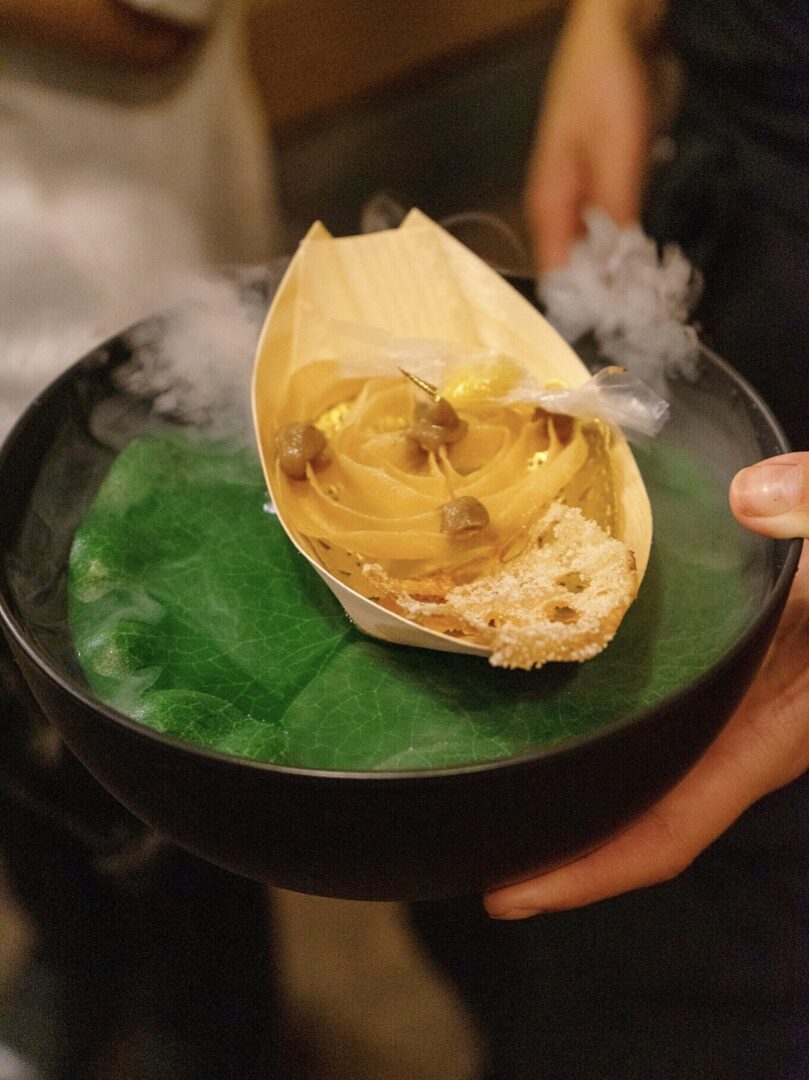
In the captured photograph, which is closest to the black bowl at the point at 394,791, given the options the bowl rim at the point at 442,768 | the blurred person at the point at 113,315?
the bowl rim at the point at 442,768

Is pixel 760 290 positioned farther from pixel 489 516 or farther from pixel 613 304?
pixel 489 516

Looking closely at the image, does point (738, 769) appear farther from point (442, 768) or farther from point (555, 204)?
point (555, 204)

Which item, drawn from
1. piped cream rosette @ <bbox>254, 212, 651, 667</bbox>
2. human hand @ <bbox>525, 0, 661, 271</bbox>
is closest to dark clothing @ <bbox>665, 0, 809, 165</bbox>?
human hand @ <bbox>525, 0, 661, 271</bbox>

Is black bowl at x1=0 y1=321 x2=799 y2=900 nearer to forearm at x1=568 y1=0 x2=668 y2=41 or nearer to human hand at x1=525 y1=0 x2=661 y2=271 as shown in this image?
human hand at x1=525 y1=0 x2=661 y2=271

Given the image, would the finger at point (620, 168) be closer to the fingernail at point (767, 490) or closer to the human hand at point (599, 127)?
the human hand at point (599, 127)

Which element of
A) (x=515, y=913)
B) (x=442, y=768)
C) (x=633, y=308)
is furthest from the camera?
(x=633, y=308)

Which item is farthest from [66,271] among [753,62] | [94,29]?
[753,62]
